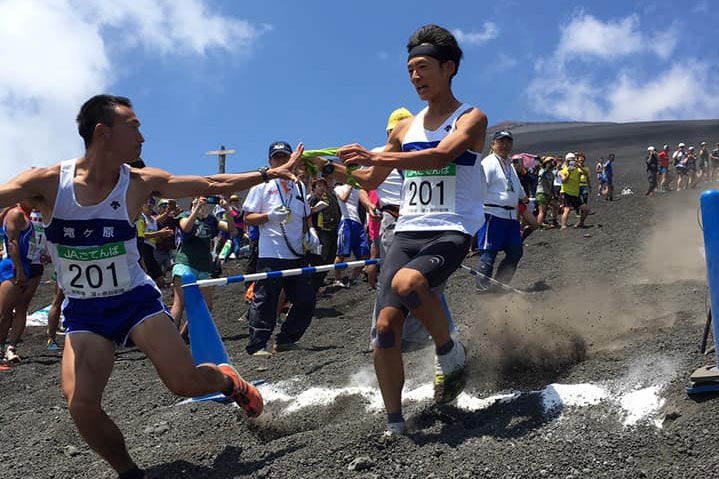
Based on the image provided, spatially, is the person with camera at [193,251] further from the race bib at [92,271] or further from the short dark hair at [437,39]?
the short dark hair at [437,39]

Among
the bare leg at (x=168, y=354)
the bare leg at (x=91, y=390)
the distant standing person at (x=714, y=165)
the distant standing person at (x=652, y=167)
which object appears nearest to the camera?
the bare leg at (x=91, y=390)

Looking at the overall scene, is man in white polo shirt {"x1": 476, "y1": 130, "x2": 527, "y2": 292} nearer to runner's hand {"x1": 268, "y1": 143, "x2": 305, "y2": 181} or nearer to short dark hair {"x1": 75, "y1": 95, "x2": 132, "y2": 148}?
runner's hand {"x1": 268, "y1": 143, "x2": 305, "y2": 181}

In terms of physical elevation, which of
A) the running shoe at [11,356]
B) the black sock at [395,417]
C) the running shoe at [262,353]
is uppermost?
the black sock at [395,417]

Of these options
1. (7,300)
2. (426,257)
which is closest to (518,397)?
(426,257)

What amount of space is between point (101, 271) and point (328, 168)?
5.15 ft

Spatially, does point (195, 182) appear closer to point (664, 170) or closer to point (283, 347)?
point (283, 347)

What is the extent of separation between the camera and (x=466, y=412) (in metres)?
4.24

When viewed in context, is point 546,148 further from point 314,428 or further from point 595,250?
point 314,428

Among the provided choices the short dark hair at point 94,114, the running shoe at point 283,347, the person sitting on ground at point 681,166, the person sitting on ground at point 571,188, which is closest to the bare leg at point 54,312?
the running shoe at point 283,347

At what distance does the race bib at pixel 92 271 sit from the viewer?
3680mm

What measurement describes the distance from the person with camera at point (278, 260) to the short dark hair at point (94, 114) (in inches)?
137

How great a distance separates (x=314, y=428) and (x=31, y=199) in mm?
2279

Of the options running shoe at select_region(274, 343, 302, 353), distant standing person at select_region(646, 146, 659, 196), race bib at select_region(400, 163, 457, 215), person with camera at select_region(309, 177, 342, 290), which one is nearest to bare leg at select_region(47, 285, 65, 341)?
running shoe at select_region(274, 343, 302, 353)

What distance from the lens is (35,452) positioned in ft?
15.5
